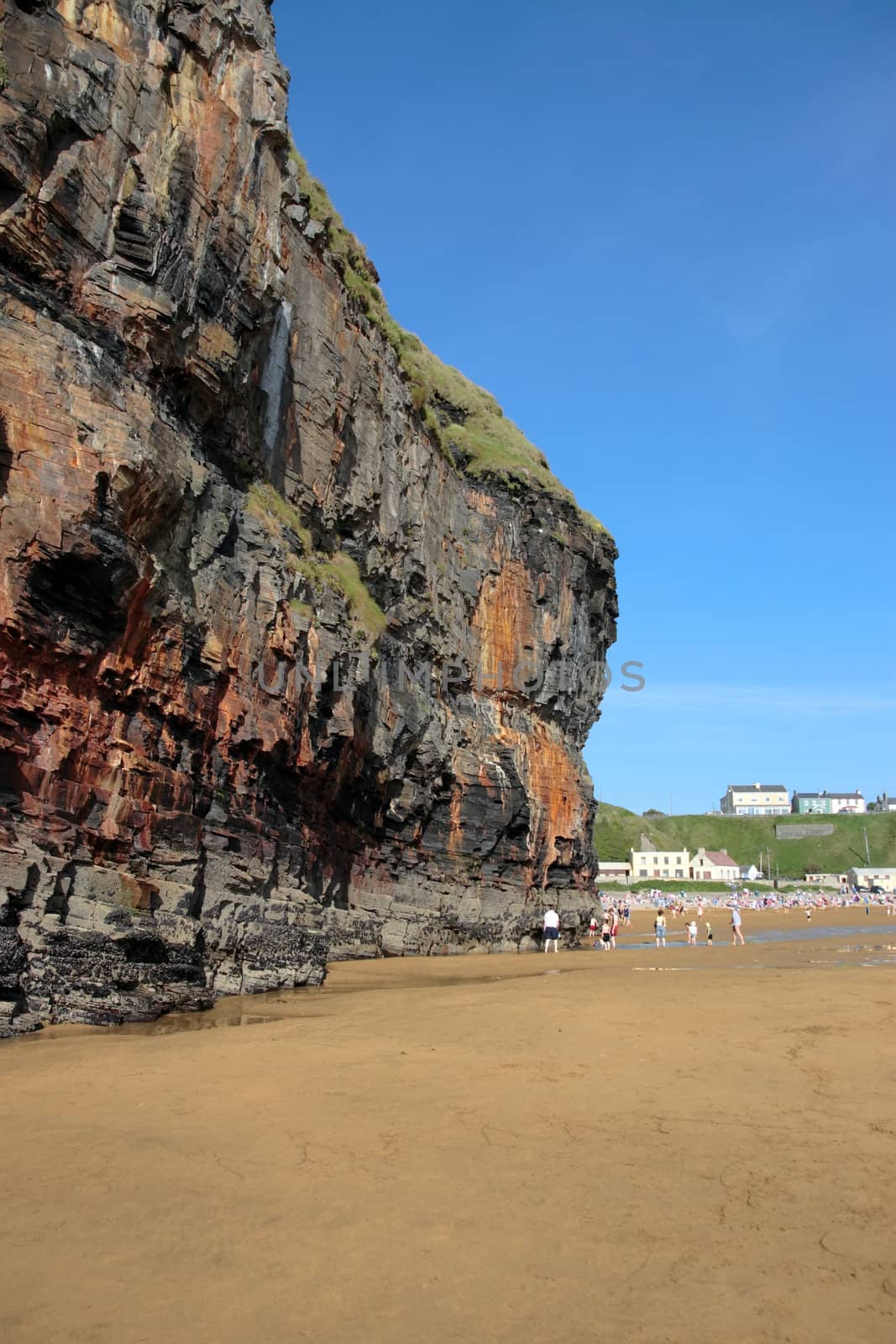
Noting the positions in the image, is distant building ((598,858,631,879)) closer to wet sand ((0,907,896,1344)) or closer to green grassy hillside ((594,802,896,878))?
green grassy hillside ((594,802,896,878))

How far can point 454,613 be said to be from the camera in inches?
1478

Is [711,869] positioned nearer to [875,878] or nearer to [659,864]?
[659,864]

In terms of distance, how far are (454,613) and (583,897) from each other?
1670cm

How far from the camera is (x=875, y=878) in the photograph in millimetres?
118750

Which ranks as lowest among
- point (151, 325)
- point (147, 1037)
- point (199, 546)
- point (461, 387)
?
point (147, 1037)

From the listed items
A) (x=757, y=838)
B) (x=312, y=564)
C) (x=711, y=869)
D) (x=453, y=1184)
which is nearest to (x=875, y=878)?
(x=711, y=869)

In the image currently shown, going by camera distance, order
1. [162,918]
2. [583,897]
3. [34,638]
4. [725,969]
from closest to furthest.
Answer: [34,638] < [162,918] < [725,969] < [583,897]

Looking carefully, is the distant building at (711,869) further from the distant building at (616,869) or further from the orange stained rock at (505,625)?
the orange stained rock at (505,625)

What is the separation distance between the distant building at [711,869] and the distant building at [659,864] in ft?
4.70

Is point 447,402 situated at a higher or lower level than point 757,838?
higher

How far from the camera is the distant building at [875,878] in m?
117

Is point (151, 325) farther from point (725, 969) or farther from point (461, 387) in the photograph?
point (461, 387)

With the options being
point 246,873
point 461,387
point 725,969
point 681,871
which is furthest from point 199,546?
point 681,871

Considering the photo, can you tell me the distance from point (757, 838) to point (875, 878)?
121ft
